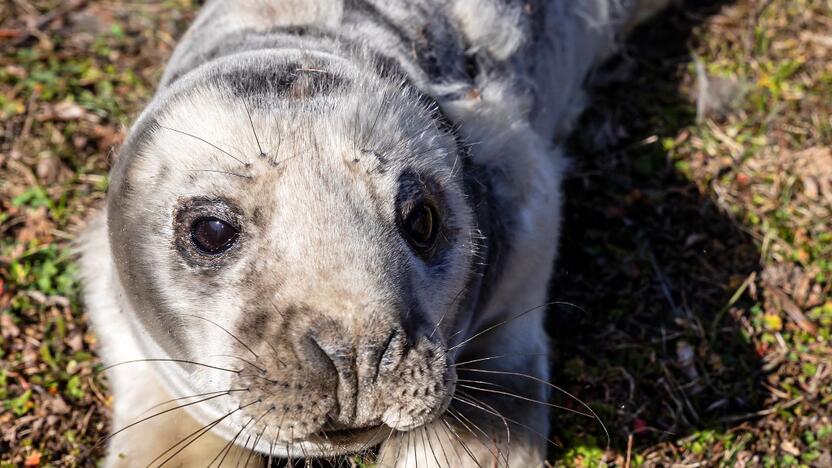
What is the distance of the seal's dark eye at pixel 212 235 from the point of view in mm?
2463

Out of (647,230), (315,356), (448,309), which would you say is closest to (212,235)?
(315,356)

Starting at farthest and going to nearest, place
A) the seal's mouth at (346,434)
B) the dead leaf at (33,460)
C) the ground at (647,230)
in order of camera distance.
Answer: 1. the ground at (647,230)
2. the dead leaf at (33,460)
3. the seal's mouth at (346,434)

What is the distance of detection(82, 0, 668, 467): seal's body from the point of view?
90.0 inches

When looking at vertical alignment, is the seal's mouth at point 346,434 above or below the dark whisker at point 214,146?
below

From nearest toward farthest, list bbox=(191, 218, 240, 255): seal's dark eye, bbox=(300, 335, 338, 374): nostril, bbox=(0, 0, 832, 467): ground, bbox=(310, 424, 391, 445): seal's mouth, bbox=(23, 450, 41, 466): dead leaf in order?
bbox=(300, 335, 338, 374): nostril → bbox=(310, 424, 391, 445): seal's mouth → bbox=(191, 218, 240, 255): seal's dark eye → bbox=(23, 450, 41, 466): dead leaf → bbox=(0, 0, 832, 467): ground

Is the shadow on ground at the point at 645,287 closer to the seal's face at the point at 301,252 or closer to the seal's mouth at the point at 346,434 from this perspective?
the seal's face at the point at 301,252

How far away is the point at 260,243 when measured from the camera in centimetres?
240

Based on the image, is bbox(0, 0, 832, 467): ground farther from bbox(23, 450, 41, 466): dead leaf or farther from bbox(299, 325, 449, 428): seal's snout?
bbox(299, 325, 449, 428): seal's snout

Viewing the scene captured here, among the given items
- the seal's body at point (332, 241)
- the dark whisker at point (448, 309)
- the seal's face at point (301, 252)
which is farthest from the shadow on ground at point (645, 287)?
the seal's face at point (301, 252)

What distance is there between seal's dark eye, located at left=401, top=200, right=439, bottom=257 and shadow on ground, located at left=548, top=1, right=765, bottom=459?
111 cm

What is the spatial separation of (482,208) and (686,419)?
3.87ft

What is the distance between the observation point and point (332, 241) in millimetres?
2318

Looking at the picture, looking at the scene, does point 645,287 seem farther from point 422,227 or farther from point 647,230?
point 422,227

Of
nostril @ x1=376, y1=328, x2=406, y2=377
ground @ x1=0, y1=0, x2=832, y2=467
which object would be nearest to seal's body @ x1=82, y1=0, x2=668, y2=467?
nostril @ x1=376, y1=328, x2=406, y2=377
